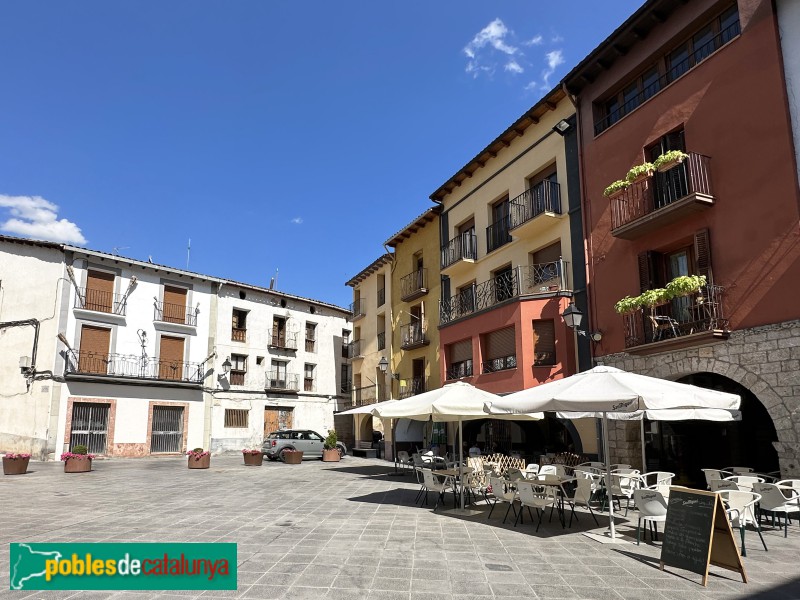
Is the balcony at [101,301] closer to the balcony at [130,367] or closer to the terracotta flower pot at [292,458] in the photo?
the balcony at [130,367]

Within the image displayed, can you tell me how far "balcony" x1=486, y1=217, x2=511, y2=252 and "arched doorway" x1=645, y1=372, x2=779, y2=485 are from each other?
7.37 m

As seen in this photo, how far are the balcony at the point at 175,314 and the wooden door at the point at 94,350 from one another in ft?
8.21

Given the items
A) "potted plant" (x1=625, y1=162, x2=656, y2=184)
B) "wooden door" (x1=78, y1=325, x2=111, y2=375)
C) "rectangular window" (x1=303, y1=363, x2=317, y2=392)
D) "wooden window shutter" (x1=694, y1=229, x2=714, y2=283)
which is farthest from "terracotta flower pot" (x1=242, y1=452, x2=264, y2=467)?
"wooden window shutter" (x1=694, y1=229, x2=714, y2=283)

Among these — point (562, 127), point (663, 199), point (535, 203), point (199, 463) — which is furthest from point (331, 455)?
point (663, 199)

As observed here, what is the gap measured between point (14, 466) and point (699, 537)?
19.0 m

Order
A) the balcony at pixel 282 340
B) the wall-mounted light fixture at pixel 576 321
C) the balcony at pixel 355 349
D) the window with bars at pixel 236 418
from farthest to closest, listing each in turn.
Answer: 1. the balcony at pixel 282 340
2. the balcony at pixel 355 349
3. the window with bars at pixel 236 418
4. the wall-mounted light fixture at pixel 576 321

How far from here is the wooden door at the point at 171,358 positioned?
2750 cm

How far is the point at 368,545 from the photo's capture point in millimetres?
7344

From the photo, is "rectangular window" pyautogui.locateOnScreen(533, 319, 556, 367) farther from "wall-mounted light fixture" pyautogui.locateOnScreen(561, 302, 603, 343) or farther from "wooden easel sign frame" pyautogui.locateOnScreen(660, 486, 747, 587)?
"wooden easel sign frame" pyautogui.locateOnScreen(660, 486, 747, 587)

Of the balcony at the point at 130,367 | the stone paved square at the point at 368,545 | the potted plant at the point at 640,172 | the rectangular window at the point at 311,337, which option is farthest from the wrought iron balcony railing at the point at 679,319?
the rectangular window at the point at 311,337

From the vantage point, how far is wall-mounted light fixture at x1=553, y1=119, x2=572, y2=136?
1576 cm

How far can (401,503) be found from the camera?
11344 mm

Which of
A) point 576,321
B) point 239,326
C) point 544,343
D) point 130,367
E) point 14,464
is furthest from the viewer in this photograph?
point 239,326

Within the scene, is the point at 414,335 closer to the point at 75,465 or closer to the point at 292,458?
the point at 292,458
